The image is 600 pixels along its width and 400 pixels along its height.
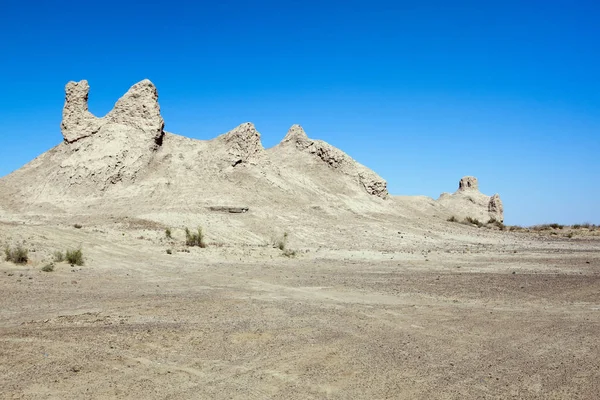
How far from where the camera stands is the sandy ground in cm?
662

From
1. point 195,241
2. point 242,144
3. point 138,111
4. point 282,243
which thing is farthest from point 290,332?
point 138,111

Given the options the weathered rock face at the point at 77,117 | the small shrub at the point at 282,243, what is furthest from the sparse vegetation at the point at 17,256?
the weathered rock face at the point at 77,117

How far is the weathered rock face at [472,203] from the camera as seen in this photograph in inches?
2469

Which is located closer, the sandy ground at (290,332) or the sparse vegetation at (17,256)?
the sandy ground at (290,332)

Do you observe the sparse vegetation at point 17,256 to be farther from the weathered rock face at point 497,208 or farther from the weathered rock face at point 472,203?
the weathered rock face at point 497,208

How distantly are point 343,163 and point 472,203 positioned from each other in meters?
28.1

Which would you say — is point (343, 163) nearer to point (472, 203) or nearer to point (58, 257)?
point (472, 203)

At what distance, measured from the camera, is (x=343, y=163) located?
48250mm

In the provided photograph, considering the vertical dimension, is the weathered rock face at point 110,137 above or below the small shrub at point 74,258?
above

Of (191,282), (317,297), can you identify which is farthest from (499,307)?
(191,282)

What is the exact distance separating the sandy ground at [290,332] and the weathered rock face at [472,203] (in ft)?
152

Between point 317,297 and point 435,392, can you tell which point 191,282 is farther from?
point 435,392

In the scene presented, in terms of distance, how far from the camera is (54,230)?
Answer: 21109 mm

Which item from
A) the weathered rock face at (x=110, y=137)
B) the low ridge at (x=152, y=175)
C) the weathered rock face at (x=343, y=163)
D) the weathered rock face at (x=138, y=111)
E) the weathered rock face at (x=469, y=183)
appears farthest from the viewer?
the weathered rock face at (x=469, y=183)
